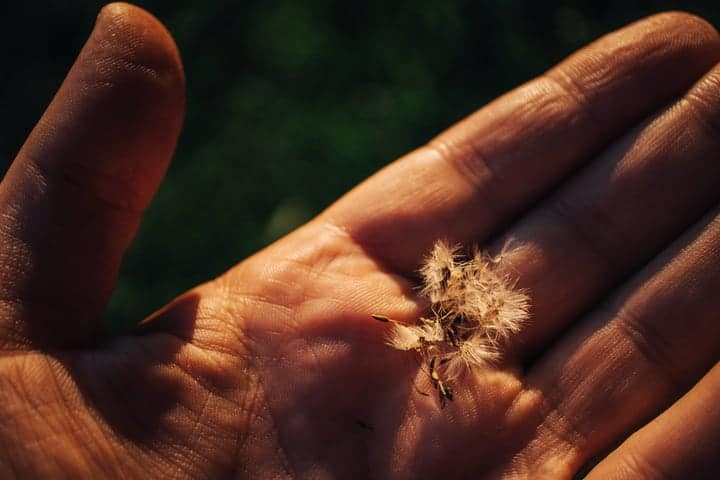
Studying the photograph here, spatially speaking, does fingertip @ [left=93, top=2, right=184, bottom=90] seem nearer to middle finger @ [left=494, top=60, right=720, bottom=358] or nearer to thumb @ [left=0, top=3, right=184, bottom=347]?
thumb @ [left=0, top=3, right=184, bottom=347]

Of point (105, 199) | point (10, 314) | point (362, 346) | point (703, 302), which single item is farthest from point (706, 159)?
point (10, 314)

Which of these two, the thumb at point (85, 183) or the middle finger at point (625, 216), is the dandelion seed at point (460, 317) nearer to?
the middle finger at point (625, 216)

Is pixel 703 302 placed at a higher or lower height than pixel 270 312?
higher

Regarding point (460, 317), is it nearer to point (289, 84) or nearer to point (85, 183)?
point (85, 183)

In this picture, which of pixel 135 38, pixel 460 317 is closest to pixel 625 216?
pixel 460 317

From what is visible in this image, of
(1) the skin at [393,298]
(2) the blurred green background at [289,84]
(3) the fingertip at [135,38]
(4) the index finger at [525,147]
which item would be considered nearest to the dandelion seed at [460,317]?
(1) the skin at [393,298]

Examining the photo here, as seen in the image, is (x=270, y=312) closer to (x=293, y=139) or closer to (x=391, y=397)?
(x=391, y=397)
